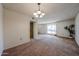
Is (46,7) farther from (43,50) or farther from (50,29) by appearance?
(50,29)

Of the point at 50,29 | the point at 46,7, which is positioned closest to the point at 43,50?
the point at 46,7

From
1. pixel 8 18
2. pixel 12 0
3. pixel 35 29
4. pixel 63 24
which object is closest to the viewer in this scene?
pixel 12 0

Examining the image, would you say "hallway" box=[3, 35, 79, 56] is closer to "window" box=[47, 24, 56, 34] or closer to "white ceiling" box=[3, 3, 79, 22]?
"white ceiling" box=[3, 3, 79, 22]

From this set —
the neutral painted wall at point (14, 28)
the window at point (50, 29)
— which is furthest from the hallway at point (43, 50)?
the window at point (50, 29)

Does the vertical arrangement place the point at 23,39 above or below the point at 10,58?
below

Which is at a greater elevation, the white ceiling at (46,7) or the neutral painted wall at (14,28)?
the white ceiling at (46,7)

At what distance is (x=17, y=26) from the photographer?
5.08 m

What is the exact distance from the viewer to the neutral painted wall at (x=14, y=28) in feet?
14.0

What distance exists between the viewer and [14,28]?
4.81 meters

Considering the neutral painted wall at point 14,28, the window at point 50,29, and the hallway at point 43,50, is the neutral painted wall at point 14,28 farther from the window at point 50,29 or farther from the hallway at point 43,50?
the window at point 50,29

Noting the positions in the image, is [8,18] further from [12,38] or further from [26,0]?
[26,0]

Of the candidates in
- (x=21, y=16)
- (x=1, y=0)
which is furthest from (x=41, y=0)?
(x=21, y=16)

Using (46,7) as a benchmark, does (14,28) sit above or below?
below

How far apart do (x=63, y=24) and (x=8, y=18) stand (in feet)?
23.6
